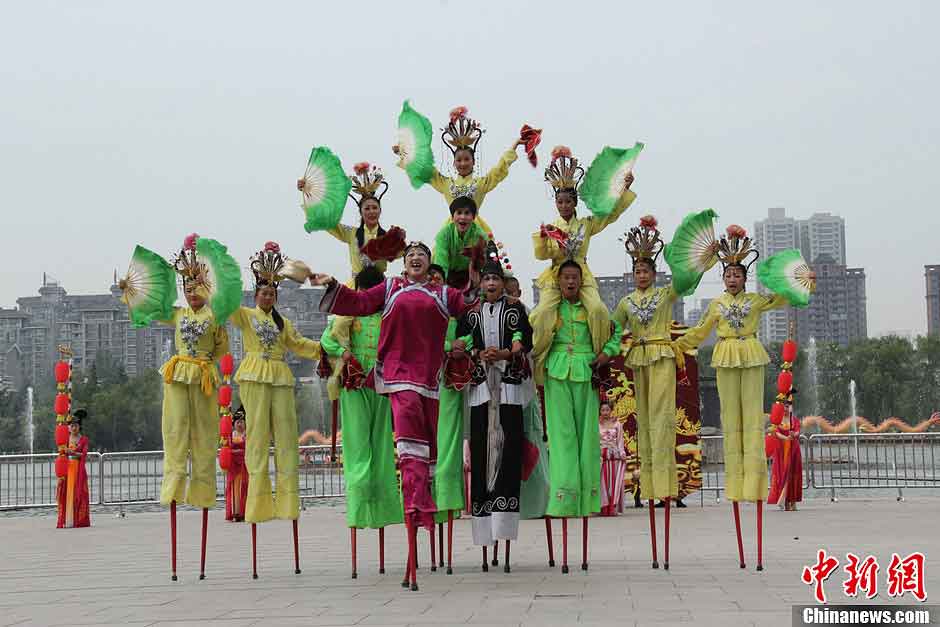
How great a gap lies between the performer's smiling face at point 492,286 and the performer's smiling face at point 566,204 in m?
0.86

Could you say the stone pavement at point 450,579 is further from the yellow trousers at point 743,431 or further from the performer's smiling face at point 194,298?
the performer's smiling face at point 194,298

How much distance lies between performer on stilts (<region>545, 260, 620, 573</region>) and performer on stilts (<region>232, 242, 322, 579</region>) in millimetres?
1759

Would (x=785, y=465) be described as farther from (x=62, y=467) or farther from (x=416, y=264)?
(x=62, y=467)

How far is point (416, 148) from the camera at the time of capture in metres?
9.80

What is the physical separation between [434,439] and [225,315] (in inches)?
71.1

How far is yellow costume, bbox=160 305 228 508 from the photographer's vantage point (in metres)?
9.09

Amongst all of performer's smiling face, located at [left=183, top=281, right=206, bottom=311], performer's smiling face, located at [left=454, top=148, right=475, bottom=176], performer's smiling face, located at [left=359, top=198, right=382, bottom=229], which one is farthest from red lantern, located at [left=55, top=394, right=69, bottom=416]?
performer's smiling face, located at [left=454, top=148, right=475, bottom=176]

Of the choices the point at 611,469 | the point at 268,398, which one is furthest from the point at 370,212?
the point at 611,469

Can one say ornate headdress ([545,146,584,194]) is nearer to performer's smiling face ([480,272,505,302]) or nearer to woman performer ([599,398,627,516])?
performer's smiling face ([480,272,505,302])

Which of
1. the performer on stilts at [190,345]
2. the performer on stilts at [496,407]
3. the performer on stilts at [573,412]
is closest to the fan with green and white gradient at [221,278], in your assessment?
the performer on stilts at [190,345]

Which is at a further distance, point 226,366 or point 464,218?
point 226,366

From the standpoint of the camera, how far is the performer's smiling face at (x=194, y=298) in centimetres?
941

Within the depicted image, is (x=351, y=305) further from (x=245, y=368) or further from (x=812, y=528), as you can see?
(x=812, y=528)

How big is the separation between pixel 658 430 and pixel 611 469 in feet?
22.6
